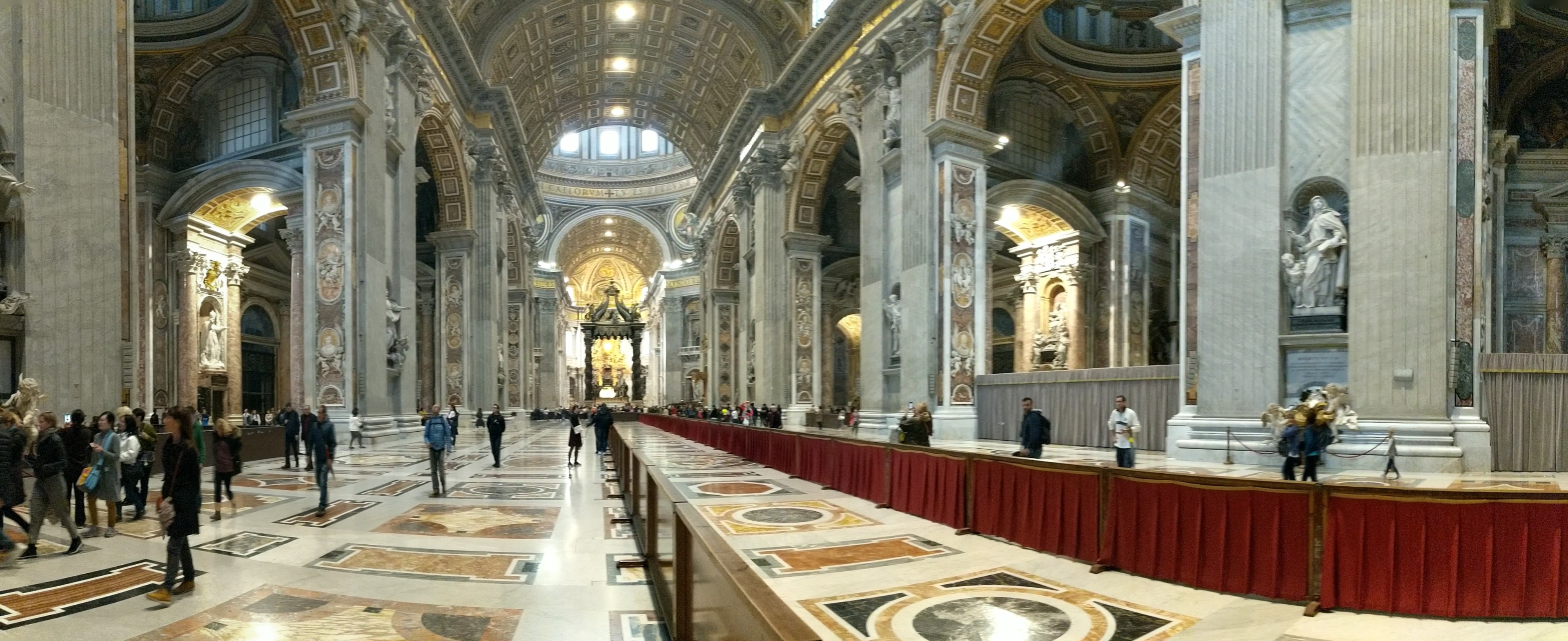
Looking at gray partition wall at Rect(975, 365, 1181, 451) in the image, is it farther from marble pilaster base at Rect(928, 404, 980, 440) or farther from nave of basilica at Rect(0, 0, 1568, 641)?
marble pilaster base at Rect(928, 404, 980, 440)

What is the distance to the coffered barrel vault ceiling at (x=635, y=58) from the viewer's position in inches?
1139

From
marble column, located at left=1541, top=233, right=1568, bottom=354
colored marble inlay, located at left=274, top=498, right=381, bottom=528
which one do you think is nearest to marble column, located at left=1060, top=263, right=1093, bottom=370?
marble column, located at left=1541, top=233, right=1568, bottom=354

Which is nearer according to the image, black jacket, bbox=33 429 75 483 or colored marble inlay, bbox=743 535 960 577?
colored marble inlay, bbox=743 535 960 577

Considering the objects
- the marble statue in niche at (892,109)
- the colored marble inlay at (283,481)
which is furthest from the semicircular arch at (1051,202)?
the colored marble inlay at (283,481)

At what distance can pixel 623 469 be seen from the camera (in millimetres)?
9711

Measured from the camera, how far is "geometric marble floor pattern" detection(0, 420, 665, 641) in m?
4.47

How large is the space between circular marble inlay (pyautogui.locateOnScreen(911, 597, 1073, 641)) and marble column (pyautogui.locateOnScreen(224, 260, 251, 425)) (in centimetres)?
2463

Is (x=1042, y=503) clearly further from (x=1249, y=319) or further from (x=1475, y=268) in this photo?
(x=1475, y=268)

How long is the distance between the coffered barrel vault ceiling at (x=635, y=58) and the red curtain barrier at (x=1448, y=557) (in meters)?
24.5

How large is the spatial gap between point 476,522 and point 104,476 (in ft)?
9.82

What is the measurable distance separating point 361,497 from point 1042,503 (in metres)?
7.07

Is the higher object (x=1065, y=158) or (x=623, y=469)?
(x=1065, y=158)

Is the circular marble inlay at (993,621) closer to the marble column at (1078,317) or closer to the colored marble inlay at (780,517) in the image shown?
the colored marble inlay at (780,517)

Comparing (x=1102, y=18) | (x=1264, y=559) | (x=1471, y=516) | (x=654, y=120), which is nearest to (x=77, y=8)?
(x=1264, y=559)
